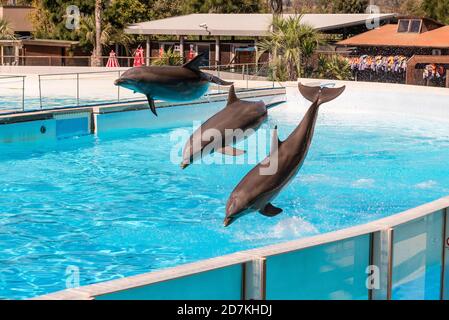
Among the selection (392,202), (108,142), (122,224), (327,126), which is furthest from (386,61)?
(122,224)

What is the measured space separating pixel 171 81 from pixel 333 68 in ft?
76.0

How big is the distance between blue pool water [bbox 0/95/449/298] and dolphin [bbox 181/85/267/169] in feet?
9.48

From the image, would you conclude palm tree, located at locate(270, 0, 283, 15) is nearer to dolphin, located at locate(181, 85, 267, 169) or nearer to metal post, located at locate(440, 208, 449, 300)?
dolphin, located at locate(181, 85, 267, 169)

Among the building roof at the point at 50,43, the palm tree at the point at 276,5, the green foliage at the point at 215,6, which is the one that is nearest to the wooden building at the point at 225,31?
the palm tree at the point at 276,5

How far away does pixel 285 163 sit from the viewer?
216 inches

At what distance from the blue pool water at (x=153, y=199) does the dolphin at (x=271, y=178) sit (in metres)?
3.10

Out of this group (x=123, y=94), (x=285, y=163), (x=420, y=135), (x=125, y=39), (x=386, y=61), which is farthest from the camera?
(x=125, y=39)

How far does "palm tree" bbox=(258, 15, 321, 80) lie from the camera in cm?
2759

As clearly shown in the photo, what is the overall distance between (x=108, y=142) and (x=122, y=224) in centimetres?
694

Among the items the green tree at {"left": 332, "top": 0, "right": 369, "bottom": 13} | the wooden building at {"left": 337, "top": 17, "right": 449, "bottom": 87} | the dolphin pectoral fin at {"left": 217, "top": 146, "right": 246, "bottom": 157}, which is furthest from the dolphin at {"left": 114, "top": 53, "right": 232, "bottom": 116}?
the green tree at {"left": 332, "top": 0, "right": 369, "bottom": 13}

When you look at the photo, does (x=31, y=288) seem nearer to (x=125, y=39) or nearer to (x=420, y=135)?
(x=420, y=135)

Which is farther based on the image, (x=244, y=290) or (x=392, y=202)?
(x=392, y=202)

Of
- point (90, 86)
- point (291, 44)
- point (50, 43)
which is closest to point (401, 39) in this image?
point (291, 44)

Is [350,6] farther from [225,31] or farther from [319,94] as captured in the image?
[319,94]
